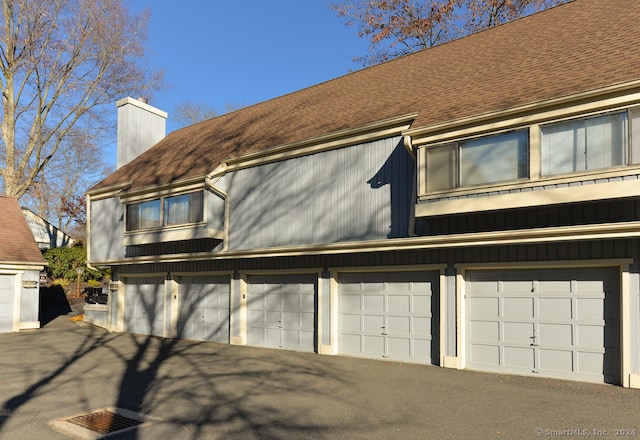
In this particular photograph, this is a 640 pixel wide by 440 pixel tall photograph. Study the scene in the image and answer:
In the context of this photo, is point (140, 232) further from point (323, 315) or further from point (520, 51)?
point (520, 51)

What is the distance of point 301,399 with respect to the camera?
27.9ft

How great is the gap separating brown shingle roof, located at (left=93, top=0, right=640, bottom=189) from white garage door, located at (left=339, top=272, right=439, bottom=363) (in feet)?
12.2

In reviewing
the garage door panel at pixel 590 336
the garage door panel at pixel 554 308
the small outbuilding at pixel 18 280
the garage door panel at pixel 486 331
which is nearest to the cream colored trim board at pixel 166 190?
the small outbuilding at pixel 18 280

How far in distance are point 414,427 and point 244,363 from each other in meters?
5.92

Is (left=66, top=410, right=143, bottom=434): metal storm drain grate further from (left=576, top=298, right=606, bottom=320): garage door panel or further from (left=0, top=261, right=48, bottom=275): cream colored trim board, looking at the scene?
(left=0, top=261, right=48, bottom=275): cream colored trim board

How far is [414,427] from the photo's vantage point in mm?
6918

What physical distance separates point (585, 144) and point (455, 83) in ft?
14.4

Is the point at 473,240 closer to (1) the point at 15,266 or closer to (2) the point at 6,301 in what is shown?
(1) the point at 15,266

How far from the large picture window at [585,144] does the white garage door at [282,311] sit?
21.9ft

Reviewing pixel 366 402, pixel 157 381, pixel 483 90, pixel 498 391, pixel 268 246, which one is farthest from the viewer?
pixel 268 246

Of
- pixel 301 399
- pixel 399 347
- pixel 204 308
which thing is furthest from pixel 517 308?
pixel 204 308

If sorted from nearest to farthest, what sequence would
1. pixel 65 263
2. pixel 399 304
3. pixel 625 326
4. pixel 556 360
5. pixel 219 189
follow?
pixel 625 326 < pixel 556 360 < pixel 399 304 < pixel 219 189 < pixel 65 263

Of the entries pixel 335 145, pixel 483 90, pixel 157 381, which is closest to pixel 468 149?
pixel 483 90

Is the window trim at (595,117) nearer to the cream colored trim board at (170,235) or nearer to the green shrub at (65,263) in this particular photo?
the cream colored trim board at (170,235)
